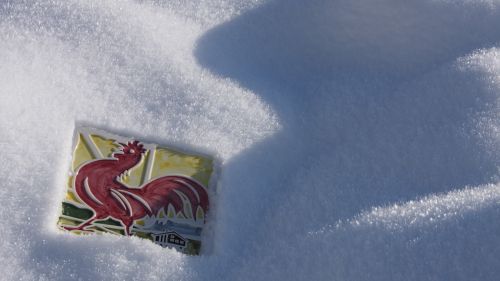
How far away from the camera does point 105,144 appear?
1162 mm

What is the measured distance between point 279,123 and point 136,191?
29 cm

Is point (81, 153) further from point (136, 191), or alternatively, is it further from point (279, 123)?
point (279, 123)

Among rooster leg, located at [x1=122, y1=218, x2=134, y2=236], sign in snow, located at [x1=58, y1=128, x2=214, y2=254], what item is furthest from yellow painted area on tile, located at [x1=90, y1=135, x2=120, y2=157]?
rooster leg, located at [x1=122, y1=218, x2=134, y2=236]

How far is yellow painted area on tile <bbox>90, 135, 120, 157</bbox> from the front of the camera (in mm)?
1157

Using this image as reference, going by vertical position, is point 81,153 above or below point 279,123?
below

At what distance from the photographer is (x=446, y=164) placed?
3.54ft

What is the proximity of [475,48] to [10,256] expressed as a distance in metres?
0.91

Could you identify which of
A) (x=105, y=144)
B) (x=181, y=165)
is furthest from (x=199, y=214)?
(x=105, y=144)

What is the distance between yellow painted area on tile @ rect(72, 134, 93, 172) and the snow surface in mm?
20

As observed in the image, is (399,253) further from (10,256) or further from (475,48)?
(10,256)

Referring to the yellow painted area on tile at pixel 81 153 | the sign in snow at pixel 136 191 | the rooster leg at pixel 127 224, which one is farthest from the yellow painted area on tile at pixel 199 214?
the yellow painted area on tile at pixel 81 153

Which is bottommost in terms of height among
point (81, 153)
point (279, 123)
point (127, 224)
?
point (127, 224)

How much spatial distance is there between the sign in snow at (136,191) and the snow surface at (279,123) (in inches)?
1.1

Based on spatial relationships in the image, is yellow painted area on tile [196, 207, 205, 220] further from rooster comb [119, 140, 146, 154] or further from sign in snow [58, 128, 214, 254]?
rooster comb [119, 140, 146, 154]
